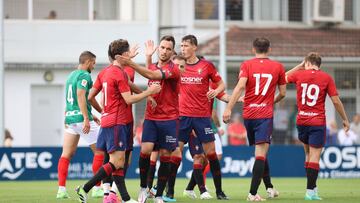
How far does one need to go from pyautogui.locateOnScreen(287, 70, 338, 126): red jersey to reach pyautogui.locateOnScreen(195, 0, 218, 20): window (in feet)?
69.3

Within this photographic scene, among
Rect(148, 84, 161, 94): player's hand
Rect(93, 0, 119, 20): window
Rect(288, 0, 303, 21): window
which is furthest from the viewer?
Rect(288, 0, 303, 21): window

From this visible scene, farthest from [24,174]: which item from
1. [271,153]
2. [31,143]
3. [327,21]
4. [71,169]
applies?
[327,21]

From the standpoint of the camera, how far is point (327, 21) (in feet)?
129

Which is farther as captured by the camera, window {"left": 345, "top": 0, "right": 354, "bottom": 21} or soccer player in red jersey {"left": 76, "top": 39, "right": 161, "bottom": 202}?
window {"left": 345, "top": 0, "right": 354, "bottom": 21}

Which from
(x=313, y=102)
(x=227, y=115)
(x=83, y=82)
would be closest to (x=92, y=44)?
(x=83, y=82)

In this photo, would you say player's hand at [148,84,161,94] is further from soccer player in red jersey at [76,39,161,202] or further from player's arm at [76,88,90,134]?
player's arm at [76,88,90,134]

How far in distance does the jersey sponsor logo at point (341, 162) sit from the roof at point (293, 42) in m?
8.31

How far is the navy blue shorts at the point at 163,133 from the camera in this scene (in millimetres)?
15844

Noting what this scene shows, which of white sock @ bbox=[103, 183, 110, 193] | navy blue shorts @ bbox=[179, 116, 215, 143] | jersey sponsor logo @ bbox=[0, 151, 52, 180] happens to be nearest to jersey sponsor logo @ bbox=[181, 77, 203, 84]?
navy blue shorts @ bbox=[179, 116, 215, 143]

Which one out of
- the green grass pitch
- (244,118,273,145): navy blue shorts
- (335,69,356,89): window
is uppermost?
(244,118,273,145): navy blue shorts

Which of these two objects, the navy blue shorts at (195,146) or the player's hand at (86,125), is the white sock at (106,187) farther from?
the navy blue shorts at (195,146)

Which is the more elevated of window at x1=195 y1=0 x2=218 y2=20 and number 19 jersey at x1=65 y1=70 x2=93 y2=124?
window at x1=195 y1=0 x2=218 y2=20

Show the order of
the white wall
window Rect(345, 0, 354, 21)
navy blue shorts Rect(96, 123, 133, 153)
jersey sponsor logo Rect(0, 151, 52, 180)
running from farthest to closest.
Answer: window Rect(345, 0, 354, 21)
the white wall
jersey sponsor logo Rect(0, 151, 52, 180)
navy blue shorts Rect(96, 123, 133, 153)

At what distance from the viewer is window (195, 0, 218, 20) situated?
38.2 metres
